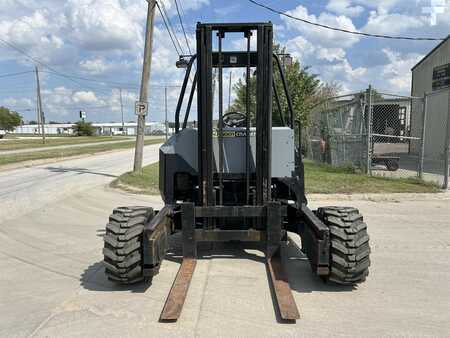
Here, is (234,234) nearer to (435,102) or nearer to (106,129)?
(435,102)

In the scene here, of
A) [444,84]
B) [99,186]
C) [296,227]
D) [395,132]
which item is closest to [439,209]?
[296,227]

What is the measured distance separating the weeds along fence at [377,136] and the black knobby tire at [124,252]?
373 inches

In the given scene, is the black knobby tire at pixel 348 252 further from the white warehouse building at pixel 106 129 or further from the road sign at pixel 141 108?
the white warehouse building at pixel 106 129

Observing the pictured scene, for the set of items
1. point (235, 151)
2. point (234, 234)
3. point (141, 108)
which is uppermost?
point (141, 108)

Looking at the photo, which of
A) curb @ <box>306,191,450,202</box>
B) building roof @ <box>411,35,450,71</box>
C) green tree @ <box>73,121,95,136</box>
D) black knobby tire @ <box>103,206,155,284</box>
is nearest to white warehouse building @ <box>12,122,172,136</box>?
green tree @ <box>73,121,95,136</box>

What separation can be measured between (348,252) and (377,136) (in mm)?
12148

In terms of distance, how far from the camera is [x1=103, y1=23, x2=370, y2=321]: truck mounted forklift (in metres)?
4.32

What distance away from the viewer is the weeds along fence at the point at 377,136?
43.4 feet

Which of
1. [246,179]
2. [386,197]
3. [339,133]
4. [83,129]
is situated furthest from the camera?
[83,129]

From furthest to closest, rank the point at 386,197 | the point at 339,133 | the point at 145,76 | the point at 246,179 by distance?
the point at 339,133 < the point at 145,76 < the point at 386,197 < the point at 246,179

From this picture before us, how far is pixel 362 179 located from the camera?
12.4 m

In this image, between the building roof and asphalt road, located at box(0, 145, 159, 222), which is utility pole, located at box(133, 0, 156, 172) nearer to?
asphalt road, located at box(0, 145, 159, 222)

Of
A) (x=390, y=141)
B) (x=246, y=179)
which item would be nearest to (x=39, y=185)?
(x=246, y=179)

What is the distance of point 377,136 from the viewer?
611 inches
